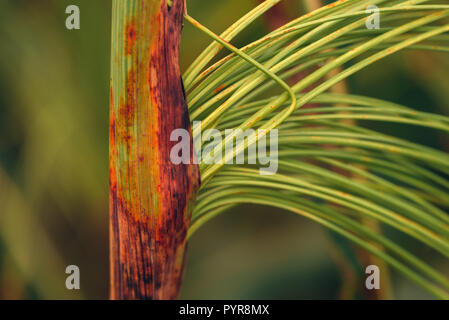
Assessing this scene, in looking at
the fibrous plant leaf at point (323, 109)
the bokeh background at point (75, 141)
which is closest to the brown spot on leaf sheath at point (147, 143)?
the fibrous plant leaf at point (323, 109)

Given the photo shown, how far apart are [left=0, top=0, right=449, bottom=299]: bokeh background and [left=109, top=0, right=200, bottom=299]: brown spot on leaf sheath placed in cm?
33

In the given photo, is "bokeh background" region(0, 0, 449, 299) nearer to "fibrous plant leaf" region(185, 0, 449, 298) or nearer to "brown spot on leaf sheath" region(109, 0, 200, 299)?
"fibrous plant leaf" region(185, 0, 449, 298)

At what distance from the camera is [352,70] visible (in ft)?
0.93

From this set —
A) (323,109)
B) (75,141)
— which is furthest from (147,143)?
(75,141)

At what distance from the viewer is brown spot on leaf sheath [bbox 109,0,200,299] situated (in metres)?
0.26

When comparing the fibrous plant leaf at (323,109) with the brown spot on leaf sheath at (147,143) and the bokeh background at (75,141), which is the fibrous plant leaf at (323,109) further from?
the bokeh background at (75,141)

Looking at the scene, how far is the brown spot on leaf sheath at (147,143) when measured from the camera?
263 millimetres

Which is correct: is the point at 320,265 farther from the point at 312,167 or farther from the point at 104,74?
the point at 104,74

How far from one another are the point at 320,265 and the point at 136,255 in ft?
1.68

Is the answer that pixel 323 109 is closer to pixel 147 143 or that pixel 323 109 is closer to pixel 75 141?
pixel 147 143

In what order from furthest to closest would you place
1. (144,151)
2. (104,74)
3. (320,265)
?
(320,265), (104,74), (144,151)

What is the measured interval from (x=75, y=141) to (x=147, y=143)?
0.41 m

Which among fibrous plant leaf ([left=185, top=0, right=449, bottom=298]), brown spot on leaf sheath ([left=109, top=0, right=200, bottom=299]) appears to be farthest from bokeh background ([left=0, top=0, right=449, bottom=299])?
brown spot on leaf sheath ([left=109, top=0, right=200, bottom=299])
